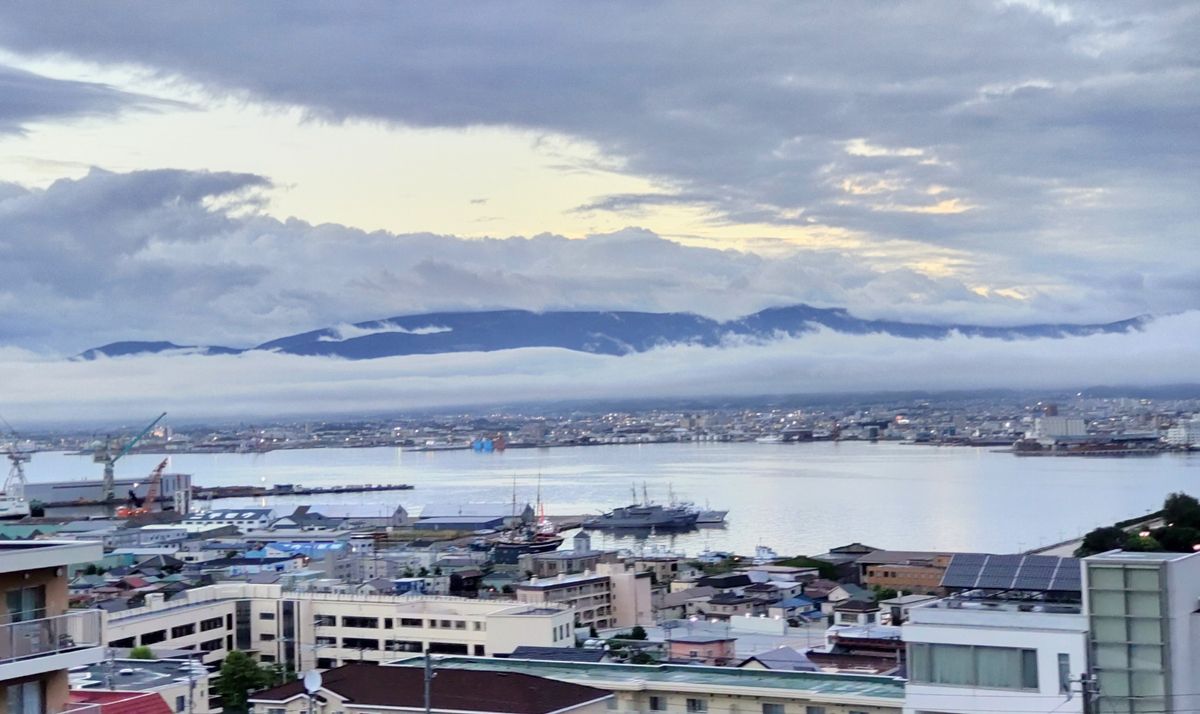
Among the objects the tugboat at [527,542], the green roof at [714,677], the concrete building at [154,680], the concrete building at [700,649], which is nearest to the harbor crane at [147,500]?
the tugboat at [527,542]

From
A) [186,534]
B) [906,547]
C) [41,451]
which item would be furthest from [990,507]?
[41,451]

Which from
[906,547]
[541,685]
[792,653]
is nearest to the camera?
[541,685]

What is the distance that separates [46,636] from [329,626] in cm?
779

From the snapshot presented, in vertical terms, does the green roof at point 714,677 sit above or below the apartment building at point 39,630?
below

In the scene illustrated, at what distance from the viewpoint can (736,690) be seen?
466 centimetres

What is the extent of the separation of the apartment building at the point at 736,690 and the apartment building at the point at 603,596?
23.0 feet

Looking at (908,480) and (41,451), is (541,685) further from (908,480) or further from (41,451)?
(41,451)

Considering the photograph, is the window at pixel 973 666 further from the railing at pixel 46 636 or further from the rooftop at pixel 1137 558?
the railing at pixel 46 636

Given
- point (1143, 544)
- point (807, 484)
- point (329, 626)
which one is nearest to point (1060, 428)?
point (807, 484)

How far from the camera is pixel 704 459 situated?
56.9 metres

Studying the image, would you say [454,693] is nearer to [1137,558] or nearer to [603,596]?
[1137,558]

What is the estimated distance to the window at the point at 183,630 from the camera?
9.27 meters

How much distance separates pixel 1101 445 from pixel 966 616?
56967mm

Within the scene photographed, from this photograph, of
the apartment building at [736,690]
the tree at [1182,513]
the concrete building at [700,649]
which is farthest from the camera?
the tree at [1182,513]
